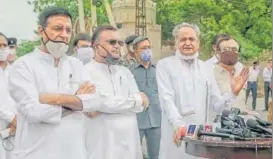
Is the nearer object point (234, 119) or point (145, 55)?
point (234, 119)

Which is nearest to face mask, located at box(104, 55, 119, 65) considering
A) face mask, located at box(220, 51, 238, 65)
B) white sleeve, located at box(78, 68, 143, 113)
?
white sleeve, located at box(78, 68, 143, 113)

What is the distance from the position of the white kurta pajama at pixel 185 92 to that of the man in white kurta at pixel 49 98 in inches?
45.2

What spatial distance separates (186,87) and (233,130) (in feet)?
4.79

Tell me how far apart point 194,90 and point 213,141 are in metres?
1.61

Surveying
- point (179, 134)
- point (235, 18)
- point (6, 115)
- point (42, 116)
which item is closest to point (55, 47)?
point (42, 116)

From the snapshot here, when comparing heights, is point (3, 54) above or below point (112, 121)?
above

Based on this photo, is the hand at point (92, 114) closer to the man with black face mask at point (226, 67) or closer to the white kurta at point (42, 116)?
the white kurta at point (42, 116)

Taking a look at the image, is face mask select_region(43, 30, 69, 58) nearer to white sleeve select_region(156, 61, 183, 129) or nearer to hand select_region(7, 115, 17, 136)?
white sleeve select_region(156, 61, 183, 129)

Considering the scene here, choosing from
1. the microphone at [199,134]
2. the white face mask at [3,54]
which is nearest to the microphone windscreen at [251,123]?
the microphone at [199,134]

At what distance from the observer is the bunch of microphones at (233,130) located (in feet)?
12.7

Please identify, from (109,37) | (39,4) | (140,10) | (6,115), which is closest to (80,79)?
(109,37)

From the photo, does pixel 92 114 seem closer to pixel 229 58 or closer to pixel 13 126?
pixel 13 126

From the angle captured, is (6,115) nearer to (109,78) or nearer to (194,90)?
(109,78)

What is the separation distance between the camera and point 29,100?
4.19 metres
